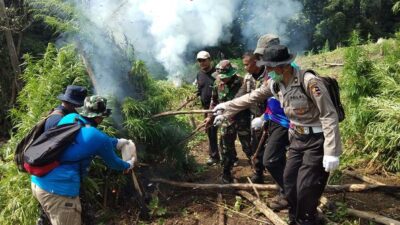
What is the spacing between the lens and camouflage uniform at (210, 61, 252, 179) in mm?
5949

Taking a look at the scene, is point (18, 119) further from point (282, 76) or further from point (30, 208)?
point (282, 76)

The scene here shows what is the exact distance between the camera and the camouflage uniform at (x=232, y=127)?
5.95 m

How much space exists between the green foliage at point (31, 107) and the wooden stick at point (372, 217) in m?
3.87

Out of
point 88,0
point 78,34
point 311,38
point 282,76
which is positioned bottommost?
point 311,38

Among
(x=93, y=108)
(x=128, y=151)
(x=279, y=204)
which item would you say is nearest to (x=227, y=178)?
(x=279, y=204)

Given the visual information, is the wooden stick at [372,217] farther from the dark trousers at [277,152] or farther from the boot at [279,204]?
the dark trousers at [277,152]

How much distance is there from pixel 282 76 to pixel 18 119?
181 inches

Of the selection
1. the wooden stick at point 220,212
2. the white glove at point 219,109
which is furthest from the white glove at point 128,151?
the wooden stick at point 220,212

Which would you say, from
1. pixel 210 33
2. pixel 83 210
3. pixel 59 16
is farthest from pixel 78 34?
pixel 210 33

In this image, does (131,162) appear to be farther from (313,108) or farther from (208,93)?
(208,93)

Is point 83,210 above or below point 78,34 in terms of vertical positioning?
below

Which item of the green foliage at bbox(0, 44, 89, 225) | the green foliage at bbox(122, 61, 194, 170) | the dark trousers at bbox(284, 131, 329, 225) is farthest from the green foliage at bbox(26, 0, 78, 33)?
the dark trousers at bbox(284, 131, 329, 225)

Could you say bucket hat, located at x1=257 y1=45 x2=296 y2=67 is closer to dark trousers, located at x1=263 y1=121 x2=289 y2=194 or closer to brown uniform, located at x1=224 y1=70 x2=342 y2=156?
brown uniform, located at x1=224 y1=70 x2=342 y2=156

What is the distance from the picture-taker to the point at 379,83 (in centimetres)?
704
